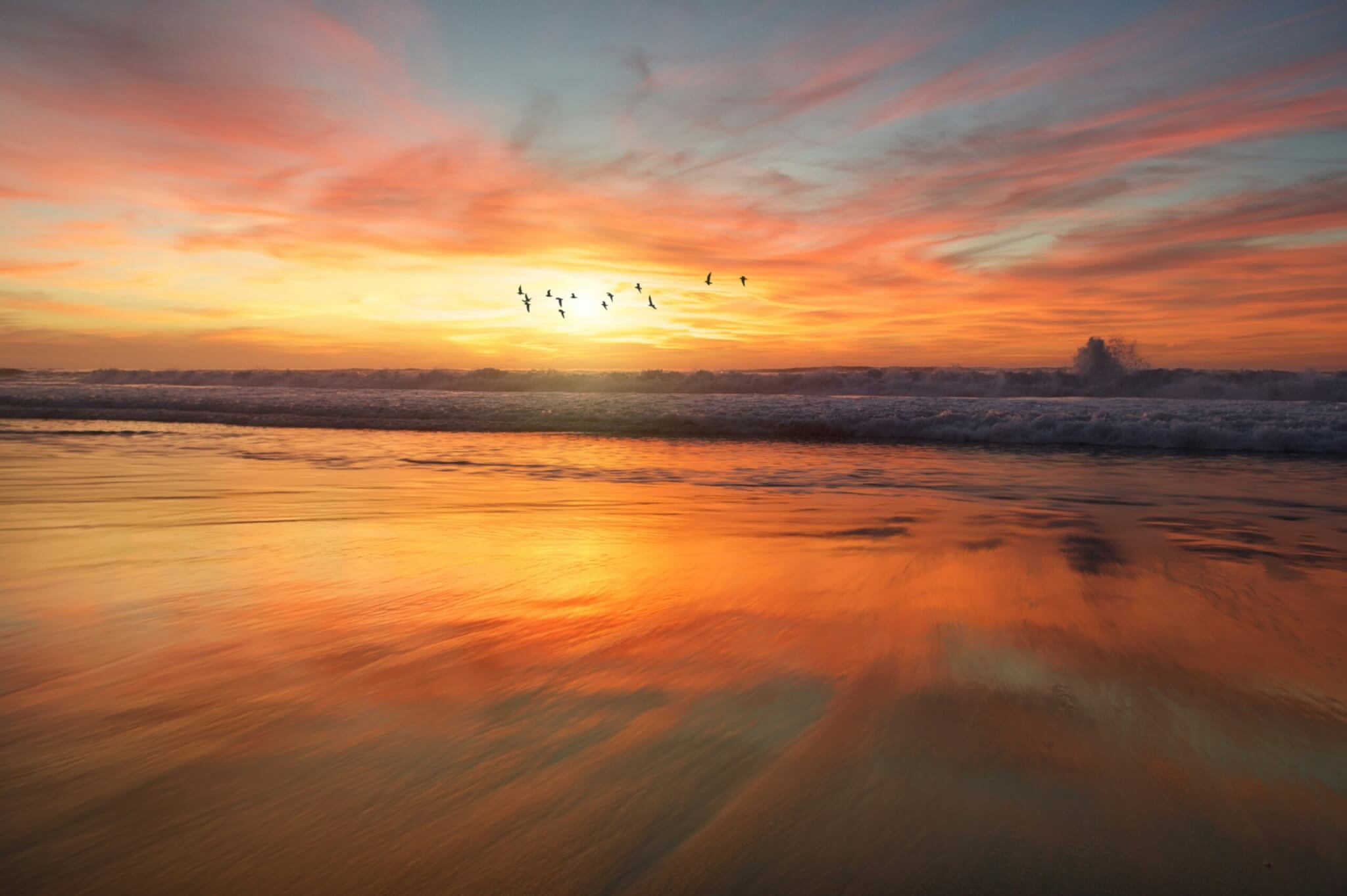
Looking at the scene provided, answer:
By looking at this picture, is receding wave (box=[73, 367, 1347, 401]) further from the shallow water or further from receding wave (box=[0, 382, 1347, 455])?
the shallow water

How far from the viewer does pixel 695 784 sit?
206 centimetres

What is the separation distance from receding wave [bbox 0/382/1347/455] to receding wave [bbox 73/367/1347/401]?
11.7 meters

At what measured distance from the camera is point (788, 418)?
664 inches

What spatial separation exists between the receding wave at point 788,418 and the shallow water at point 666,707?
8.28 meters

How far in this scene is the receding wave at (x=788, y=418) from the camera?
13273mm

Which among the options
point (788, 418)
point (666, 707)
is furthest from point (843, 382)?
point (666, 707)

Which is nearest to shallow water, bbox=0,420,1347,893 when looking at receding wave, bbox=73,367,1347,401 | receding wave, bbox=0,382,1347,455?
receding wave, bbox=0,382,1347,455

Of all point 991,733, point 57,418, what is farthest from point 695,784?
point 57,418

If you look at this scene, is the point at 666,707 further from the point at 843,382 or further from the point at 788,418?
the point at 843,382

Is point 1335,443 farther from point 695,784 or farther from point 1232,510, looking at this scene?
point 695,784

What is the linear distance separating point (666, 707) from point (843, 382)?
37906 mm

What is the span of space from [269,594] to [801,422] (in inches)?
521

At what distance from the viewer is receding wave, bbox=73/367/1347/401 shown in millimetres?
28797

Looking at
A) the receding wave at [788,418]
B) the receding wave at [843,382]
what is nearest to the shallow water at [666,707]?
the receding wave at [788,418]
